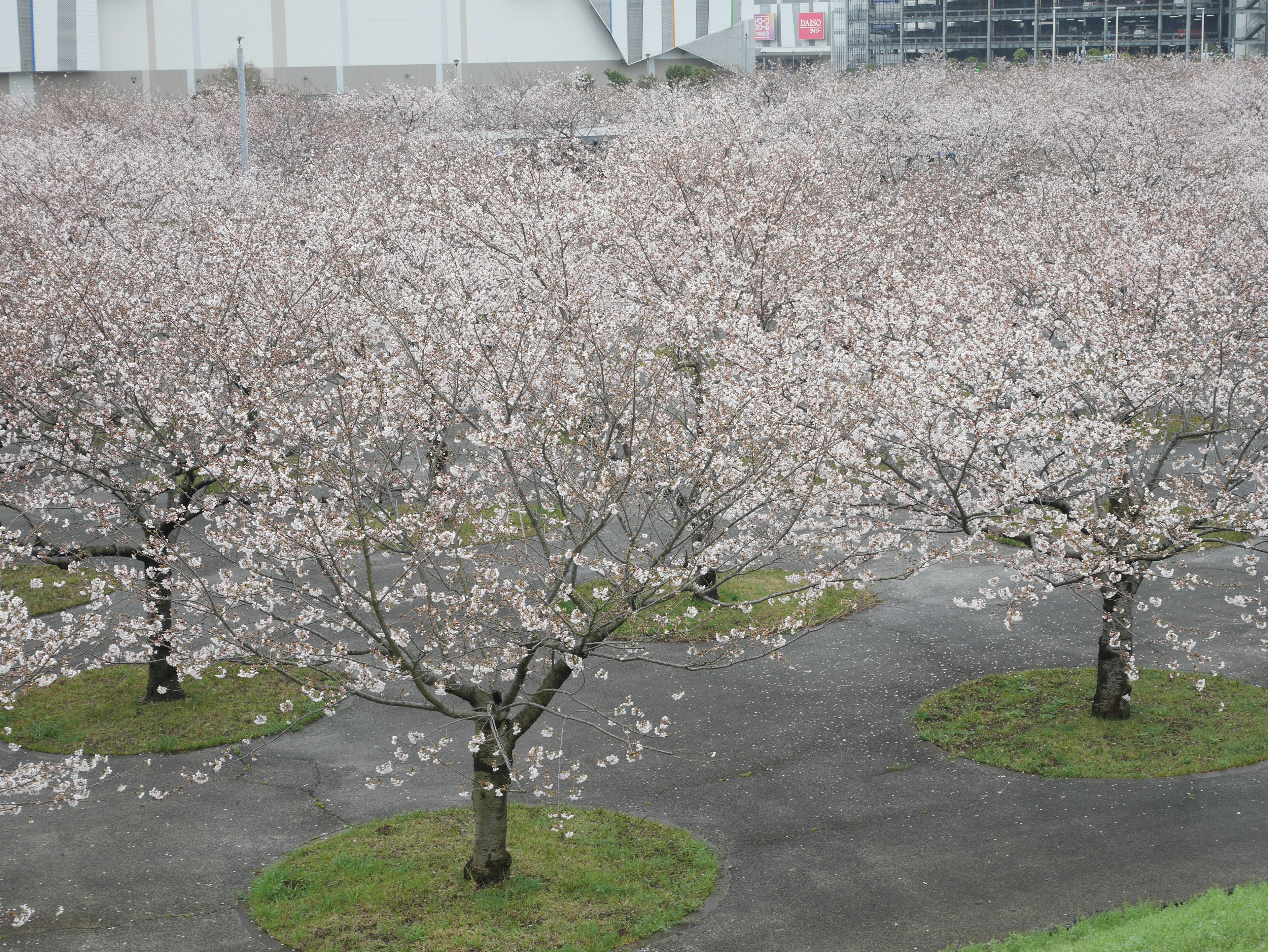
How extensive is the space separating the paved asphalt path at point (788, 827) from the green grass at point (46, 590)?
580 centimetres

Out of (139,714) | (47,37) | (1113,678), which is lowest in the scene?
(139,714)

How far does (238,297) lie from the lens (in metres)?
16.6

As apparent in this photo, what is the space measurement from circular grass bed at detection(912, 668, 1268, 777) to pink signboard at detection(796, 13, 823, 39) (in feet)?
506

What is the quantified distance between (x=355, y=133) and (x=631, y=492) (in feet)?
130

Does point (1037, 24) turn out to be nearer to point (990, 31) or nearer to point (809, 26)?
point (990, 31)

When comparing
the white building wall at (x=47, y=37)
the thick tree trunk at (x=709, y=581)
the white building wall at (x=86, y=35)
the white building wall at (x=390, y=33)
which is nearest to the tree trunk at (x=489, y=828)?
the thick tree trunk at (x=709, y=581)

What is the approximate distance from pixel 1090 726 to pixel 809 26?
6168 inches

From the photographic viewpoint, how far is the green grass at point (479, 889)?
971 cm

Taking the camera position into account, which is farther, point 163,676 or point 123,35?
point 123,35

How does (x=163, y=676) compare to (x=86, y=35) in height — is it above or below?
below

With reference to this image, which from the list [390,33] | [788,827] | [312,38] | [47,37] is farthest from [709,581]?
[47,37]

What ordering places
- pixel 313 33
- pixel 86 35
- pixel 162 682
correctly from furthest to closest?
pixel 313 33, pixel 86 35, pixel 162 682

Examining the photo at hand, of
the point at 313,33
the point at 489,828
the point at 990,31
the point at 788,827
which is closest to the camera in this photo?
A: the point at 489,828

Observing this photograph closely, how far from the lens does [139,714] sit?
587 inches
